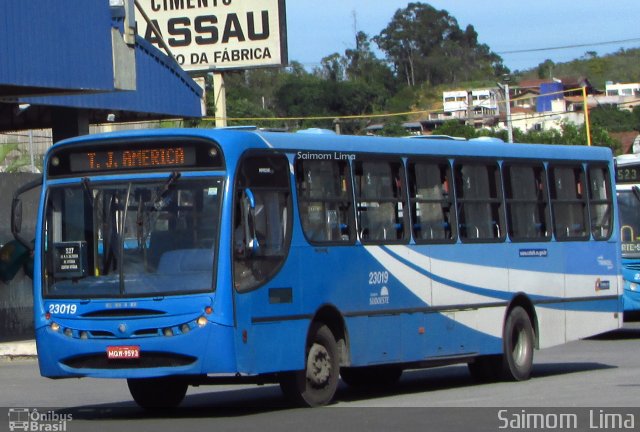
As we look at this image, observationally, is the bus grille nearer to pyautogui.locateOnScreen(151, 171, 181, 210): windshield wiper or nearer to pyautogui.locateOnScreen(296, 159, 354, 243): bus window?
pyautogui.locateOnScreen(151, 171, 181, 210): windshield wiper

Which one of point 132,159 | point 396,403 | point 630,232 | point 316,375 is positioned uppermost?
A: point 132,159

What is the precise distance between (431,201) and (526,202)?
2.07 metres

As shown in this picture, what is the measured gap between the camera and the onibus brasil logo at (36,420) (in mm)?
11838

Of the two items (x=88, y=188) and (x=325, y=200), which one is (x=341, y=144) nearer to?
(x=325, y=200)

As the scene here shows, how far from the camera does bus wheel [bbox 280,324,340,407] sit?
517 inches

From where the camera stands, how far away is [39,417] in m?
12.9

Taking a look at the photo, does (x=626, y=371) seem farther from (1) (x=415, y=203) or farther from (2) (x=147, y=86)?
(2) (x=147, y=86)

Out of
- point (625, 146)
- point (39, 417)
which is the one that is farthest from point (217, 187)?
point (625, 146)

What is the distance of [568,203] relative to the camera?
1777 cm

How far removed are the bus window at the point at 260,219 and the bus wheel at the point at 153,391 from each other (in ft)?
6.12

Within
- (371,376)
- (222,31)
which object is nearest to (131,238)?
(371,376)

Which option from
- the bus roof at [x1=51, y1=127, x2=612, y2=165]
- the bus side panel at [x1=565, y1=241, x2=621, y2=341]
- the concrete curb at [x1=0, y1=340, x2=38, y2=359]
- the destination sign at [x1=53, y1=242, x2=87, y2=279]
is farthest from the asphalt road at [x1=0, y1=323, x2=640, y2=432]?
the bus roof at [x1=51, y1=127, x2=612, y2=165]

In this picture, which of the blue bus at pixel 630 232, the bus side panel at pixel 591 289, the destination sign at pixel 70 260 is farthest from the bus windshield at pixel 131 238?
the blue bus at pixel 630 232

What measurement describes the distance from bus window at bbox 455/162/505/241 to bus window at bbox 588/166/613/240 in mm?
2260
